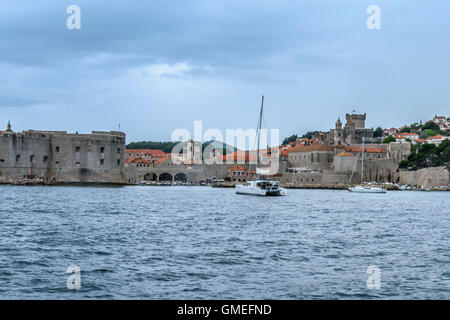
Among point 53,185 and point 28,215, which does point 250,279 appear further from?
point 53,185

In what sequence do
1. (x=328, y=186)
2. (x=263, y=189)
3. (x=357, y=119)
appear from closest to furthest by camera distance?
(x=263, y=189) < (x=328, y=186) < (x=357, y=119)

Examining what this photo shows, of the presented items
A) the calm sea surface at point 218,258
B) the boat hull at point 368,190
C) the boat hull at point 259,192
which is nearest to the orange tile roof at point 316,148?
the boat hull at point 368,190

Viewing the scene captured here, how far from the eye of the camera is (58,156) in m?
54.5

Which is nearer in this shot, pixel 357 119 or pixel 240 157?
pixel 240 157

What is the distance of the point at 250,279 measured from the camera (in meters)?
10.7

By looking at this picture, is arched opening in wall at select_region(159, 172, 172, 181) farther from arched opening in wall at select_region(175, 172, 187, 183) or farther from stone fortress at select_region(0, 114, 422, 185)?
arched opening in wall at select_region(175, 172, 187, 183)

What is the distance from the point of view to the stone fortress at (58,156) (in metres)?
52.6

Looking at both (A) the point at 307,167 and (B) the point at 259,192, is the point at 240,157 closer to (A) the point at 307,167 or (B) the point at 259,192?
(A) the point at 307,167

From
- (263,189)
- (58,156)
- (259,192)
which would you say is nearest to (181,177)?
(58,156)

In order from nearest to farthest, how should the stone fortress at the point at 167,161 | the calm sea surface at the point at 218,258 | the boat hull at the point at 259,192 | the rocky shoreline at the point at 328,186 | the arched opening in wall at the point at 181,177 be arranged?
the calm sea surface at the point at 218,258, the boat hull at the point at 259,192, the stone fortress at the point at 167,161, the rocky shoreline at the point at 328,186, the arched opening in wall at the point at 181,177

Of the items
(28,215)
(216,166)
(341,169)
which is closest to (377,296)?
(28,215)

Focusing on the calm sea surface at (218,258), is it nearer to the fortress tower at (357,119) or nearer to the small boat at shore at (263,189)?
the small boat at shore at (263,189)

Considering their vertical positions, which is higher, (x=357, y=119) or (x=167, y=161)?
(x=357, y=119)

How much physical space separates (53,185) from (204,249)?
141ft
